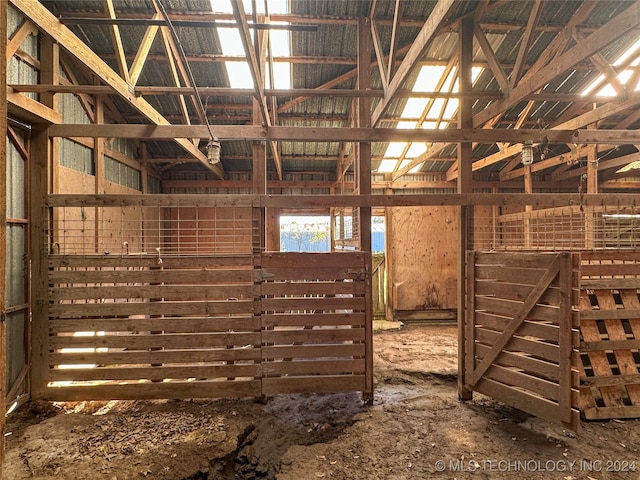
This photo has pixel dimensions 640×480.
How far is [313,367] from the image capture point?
3926mm

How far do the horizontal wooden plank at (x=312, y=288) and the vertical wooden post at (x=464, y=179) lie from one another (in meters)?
1.38

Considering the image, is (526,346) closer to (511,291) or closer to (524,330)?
(524,330)

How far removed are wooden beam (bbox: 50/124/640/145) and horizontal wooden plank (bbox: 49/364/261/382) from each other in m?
2.88

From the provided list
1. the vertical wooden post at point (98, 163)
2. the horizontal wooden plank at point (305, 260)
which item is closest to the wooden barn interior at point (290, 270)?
the horizontal wooden plank at point (305, 260)

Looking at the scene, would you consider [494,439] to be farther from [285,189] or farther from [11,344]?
[285,189]

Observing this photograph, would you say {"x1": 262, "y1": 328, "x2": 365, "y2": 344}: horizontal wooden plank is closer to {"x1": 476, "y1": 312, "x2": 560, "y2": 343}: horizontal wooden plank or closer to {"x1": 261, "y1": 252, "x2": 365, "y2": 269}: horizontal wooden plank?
{"x1": 261, "y1": 252, "x2": 365, "y2": 269}: horizontal wooden plank

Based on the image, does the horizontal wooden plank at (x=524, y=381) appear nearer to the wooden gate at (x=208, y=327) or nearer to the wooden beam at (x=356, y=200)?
the wooden gate at (x=208, y=327)

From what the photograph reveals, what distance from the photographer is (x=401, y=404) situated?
4.01 meters

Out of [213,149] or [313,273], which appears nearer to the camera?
[213,149]

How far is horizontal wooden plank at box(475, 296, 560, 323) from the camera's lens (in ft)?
10.6

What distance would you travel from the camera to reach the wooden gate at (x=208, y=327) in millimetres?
3828

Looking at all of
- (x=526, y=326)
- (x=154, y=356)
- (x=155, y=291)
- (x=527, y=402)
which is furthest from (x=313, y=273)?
(x=527, y=402)

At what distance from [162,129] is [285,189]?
228 inches

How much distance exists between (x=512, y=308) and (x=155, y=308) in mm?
4285
